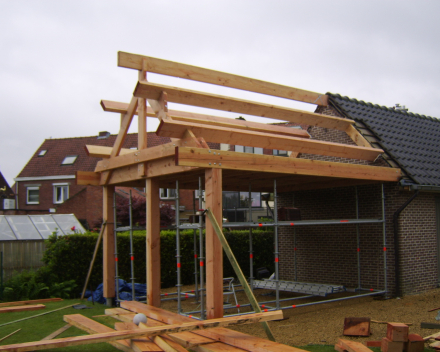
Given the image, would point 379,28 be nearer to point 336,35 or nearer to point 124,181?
point 336,35

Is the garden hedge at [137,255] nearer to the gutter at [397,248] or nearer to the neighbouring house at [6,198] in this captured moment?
the gutter at [397,248]

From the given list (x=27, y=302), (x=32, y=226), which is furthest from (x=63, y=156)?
(x=27, y=302)

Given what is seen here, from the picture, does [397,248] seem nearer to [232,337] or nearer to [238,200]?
[232,337]

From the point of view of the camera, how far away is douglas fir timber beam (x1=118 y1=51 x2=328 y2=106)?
8219 mm

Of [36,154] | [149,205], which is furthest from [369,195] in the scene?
[36,154]

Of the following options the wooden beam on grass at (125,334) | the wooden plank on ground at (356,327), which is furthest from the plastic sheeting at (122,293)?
the wooden plank on ground at (356,327)

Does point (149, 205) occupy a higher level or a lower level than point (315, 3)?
lower

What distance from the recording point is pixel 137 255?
13367 millimetres

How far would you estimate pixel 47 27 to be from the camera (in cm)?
974

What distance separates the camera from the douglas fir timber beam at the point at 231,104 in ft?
26.1

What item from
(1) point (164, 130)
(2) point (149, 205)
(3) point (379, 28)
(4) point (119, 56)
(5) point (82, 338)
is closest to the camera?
(5) point (82, 338)

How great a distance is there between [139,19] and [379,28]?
A: 202 inches

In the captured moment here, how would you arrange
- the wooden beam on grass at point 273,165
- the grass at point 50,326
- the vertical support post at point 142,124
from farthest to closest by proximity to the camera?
the vertical support post at point 142,124 → the wooden beam on grass at point 273,165 → the grass at point 50,326

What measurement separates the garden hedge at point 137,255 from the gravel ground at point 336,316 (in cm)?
235
